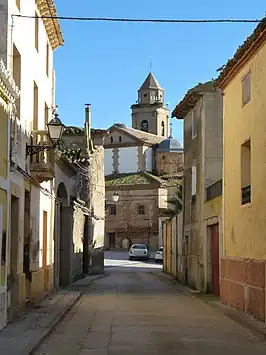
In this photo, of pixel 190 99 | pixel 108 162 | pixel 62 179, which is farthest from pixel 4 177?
pixel 108 162

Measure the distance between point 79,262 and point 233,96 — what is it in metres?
16.5

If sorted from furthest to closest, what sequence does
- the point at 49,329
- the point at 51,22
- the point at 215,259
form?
the point at 215,259 < the point at 51,22 < the point at 49,329

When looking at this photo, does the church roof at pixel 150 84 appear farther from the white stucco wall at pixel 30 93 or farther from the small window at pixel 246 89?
the small window at pixel 246 89

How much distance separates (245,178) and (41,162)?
5.39 m

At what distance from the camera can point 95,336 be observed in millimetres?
13320

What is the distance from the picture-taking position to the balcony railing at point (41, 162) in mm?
18317

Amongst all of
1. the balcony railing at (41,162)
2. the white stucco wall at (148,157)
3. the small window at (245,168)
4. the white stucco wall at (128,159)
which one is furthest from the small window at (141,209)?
the small window at (245,168)

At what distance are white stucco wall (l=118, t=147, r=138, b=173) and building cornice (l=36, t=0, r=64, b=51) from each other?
53424mm

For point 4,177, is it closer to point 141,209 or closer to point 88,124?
point 88,124

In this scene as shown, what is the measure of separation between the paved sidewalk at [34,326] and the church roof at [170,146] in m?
56.6

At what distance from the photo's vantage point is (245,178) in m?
17.8

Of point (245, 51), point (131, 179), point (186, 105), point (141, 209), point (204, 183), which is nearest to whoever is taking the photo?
point (245, 51)

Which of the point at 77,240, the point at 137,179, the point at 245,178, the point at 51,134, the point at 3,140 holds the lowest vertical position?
the point at 77,240

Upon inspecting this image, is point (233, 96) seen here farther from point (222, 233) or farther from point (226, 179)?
point (222, 233)
